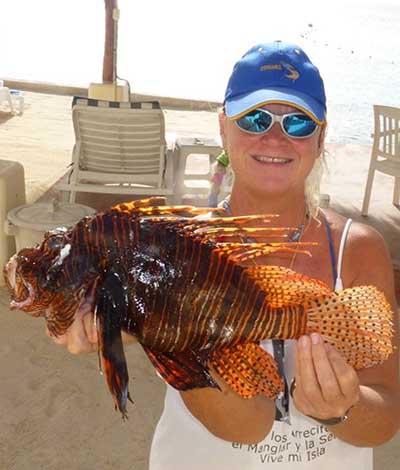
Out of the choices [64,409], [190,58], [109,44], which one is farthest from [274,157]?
[190,58]

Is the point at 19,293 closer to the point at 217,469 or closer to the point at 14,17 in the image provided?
the point at 217,469

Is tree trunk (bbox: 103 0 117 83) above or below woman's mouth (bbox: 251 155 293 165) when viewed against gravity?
below

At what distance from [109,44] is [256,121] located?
1112 cm

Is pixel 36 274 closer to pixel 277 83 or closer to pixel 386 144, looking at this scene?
pixel 277 83

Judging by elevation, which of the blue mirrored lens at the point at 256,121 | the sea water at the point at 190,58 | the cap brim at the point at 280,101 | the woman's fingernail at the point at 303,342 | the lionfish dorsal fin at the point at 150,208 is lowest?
the sea water at the point at 190,58

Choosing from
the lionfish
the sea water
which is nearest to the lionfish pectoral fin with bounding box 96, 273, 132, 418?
the lionfish

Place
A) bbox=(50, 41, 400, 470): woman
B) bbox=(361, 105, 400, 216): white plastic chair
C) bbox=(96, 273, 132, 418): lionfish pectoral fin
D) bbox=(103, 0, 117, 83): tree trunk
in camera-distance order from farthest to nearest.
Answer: bbox=(103, 0, 117, 83): tree trunk → bbox=(361, 105, 400, 216): white plastic chair → bbox=(50, 41, 400, 470): woman → bbox=(96, 273, 132, 418): lionfish pectoral fin

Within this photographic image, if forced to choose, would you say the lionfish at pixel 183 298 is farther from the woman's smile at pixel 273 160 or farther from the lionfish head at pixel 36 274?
the woman's smile at pixel 273 160

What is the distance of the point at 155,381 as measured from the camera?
4.51 metres

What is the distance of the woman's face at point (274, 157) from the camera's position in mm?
1868

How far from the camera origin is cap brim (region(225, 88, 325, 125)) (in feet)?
6.14

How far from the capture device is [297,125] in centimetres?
188

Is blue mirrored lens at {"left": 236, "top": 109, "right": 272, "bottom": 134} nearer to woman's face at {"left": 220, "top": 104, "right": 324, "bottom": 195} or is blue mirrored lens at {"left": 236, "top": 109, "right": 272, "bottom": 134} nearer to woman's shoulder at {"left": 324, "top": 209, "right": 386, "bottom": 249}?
woman's face at {"left": 220, "top": 104, "right": 324, "bottom": 195}

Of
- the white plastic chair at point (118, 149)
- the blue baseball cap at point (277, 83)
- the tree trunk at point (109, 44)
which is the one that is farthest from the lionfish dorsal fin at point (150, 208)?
the tree trunk at point (109, 44)
